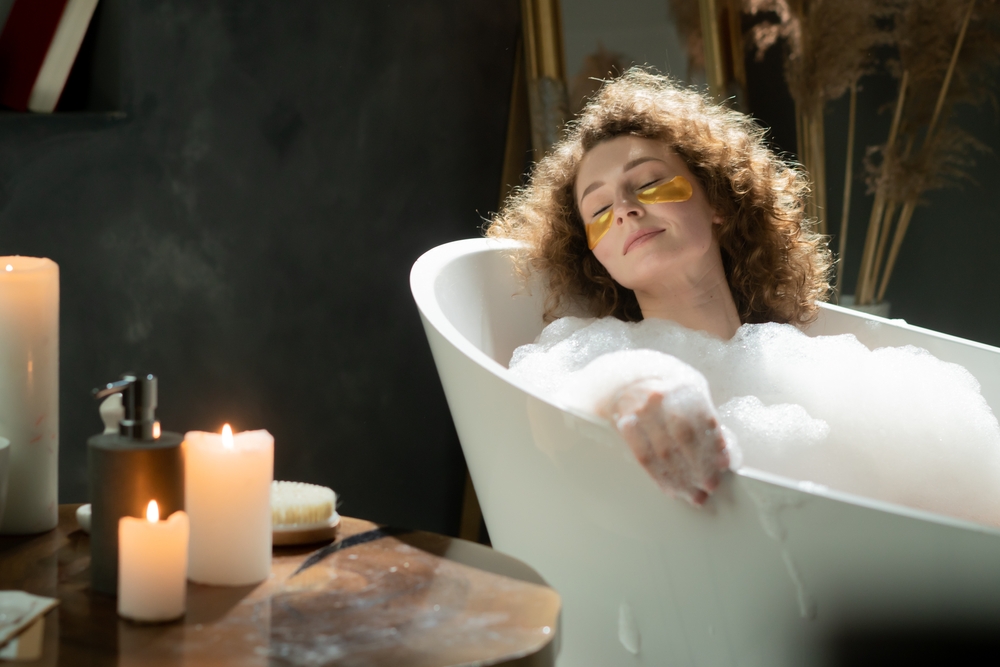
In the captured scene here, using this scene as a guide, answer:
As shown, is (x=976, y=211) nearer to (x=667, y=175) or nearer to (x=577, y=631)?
(x=667, y=175)

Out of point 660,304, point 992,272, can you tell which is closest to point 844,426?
point 660,304

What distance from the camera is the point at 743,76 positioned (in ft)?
8.35

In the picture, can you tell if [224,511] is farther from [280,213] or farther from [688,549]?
[280,213]

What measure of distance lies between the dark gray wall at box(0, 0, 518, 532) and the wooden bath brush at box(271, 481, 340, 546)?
0.88 metres

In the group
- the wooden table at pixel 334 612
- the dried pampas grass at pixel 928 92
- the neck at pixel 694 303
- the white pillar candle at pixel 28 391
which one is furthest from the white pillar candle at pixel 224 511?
the dried pampas grass at pixel 928 92

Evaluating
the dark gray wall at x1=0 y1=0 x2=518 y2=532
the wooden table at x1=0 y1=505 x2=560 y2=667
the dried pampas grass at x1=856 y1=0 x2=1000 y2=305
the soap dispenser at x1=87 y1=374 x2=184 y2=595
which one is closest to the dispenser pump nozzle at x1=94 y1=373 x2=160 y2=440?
the soap dispenser at x1=87 y1=374 x2=184 y2=595

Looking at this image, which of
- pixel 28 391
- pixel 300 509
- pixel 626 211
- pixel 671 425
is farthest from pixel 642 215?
pixel 28 391

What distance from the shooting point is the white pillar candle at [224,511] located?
76 cm

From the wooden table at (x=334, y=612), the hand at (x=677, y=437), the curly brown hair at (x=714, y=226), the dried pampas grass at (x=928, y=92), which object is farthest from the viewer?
the dried pampas grass at (x=928, y=92)

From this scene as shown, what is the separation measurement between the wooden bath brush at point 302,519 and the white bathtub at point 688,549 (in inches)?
12.8

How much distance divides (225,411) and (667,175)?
3.10 feet

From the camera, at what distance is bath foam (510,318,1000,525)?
4.24 feet

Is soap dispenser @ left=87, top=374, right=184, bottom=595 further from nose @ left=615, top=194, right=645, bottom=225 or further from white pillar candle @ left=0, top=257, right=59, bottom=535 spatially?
nose @ left=615, top=194, right=645, bottom=225

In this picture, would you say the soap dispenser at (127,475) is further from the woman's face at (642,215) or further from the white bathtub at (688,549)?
the woman's face at (642,215)
